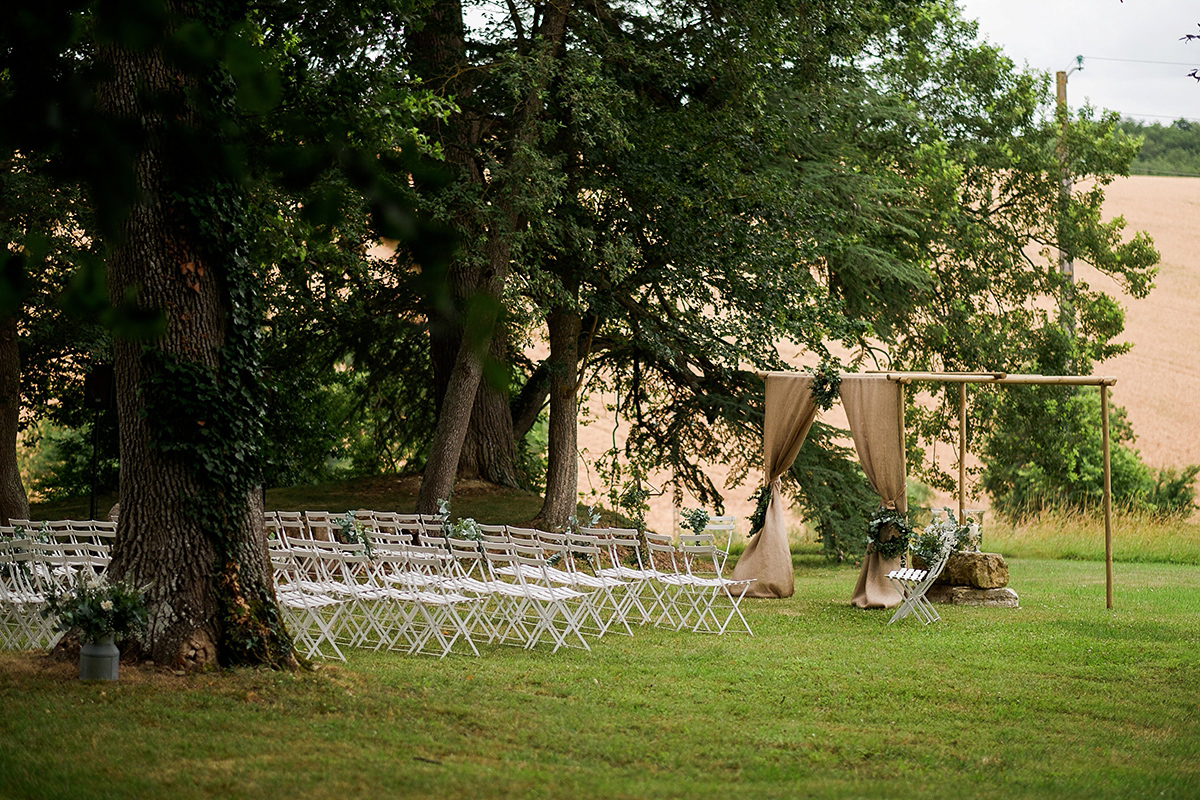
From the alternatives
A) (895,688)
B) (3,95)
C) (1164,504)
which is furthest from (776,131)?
(1164,504)

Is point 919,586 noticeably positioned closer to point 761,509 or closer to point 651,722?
point 761,509

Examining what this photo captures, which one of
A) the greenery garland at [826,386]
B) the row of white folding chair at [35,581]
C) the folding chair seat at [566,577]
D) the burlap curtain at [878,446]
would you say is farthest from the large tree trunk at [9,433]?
the burlap curtain at [878,446]

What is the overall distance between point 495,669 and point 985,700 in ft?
10.3

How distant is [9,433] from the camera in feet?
50.4

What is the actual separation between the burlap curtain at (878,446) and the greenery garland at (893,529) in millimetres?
204

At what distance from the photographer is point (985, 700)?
6.95m

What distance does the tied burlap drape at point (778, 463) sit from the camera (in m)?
12.2

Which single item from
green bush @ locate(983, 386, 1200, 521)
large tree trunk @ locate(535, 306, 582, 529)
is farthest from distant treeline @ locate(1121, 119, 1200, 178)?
large tree trunk @ locate(535, 306, 582, 529)

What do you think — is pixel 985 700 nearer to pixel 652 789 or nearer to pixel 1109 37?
pixel 652 789

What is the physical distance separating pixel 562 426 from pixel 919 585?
683 centimetres

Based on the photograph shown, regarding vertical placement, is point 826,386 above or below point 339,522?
above

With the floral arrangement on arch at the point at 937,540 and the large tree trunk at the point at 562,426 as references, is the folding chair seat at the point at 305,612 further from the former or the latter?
the large tree trunk at the point at 562,426

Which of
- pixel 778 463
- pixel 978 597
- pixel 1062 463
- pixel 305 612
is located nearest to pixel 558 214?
pixel 778 463

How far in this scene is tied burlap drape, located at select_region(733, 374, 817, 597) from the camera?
39.9 ft
